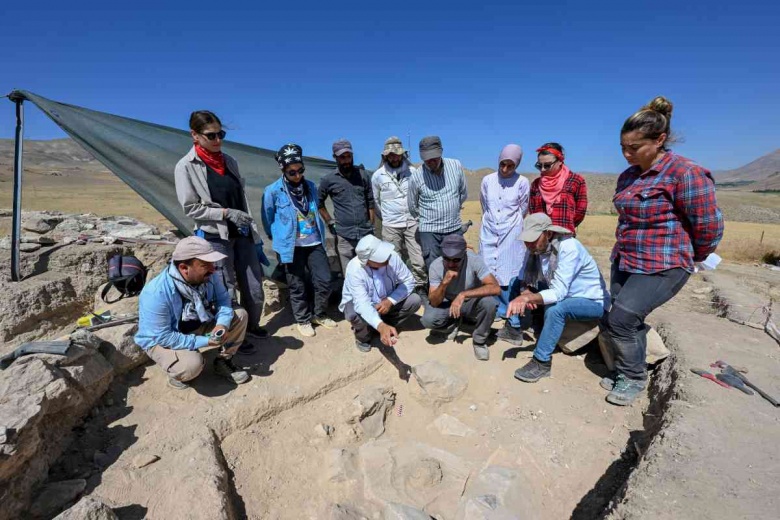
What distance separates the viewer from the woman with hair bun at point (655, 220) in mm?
2410

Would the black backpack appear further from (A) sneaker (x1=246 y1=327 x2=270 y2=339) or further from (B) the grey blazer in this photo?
(B) the grey blazer

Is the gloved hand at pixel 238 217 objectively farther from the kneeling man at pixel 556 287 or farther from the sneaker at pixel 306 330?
the kneeling man at pixel 556 287

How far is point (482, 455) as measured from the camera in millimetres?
2777

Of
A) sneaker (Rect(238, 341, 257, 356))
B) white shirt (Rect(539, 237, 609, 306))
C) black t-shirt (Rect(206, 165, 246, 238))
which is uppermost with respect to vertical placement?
black t-shirt (Rect(206, 165, 246, 238))

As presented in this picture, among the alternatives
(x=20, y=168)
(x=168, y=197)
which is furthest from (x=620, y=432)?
(x=20, y=168)

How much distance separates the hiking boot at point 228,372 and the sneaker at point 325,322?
1130mm

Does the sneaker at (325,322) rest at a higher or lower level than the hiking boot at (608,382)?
lower

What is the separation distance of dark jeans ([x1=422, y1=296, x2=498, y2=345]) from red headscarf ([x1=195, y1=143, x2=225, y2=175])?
2277 mm

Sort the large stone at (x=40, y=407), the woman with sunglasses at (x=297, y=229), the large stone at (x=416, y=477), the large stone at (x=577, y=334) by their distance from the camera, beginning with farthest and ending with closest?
the woman with sunglasses at (x=297, y=229) < the large stone at (x=577, y=334) < the large stone at (x=416, y=477) < the large stone at (x=40, y=407)

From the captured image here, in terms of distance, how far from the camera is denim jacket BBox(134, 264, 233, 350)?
2789 millimetres

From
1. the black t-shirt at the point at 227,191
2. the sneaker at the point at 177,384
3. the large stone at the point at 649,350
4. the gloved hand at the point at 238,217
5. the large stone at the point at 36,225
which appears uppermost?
the black t-shirt at the point at 227,191

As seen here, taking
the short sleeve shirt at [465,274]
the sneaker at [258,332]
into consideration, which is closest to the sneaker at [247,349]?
the sneaker at [258,332]

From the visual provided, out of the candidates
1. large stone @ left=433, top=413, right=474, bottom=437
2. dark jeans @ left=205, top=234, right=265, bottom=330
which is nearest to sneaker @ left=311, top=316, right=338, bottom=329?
dark jeans @ left=205, top=234, right=265, bottom=330

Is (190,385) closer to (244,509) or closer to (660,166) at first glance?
(244,509)
